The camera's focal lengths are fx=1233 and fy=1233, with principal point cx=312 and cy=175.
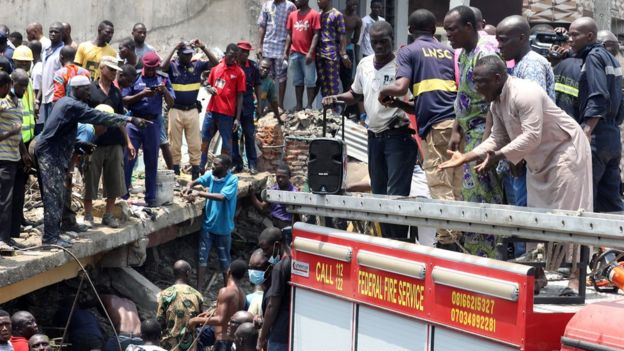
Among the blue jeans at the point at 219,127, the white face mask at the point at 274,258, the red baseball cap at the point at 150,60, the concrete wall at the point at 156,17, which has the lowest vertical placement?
the white face mask at the point at 274,258

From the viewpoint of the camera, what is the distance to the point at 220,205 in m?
14.0

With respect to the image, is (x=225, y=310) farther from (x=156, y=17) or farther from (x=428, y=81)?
(x=156, y=17)

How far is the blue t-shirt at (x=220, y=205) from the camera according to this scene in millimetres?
13922

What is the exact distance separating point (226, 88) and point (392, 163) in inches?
219

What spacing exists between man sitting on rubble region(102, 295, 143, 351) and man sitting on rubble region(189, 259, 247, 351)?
922 millimetres

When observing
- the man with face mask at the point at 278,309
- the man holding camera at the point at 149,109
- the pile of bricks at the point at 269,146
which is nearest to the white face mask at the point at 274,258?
the man with face mask at the point at 278,309

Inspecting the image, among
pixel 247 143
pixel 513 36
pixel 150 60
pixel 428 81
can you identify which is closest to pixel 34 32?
pixel 247 143

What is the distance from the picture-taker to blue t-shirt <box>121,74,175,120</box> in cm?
1341

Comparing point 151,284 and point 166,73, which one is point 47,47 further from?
point 151,284

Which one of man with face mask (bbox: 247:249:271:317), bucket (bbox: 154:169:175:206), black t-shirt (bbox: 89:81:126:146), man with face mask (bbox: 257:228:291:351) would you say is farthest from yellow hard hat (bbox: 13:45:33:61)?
man with face mask (bbox: 257:228:291:351)

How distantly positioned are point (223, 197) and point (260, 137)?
3.19 meters

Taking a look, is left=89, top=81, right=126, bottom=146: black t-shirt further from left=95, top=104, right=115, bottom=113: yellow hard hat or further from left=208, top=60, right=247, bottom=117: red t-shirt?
left=208, top=60, right=247, bottom=117: red t-shirt

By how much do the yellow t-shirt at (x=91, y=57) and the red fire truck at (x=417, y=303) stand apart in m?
7.42

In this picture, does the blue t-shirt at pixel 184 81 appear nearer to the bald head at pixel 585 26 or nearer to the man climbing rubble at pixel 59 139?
the man climbing rubble at pixel 59 139
